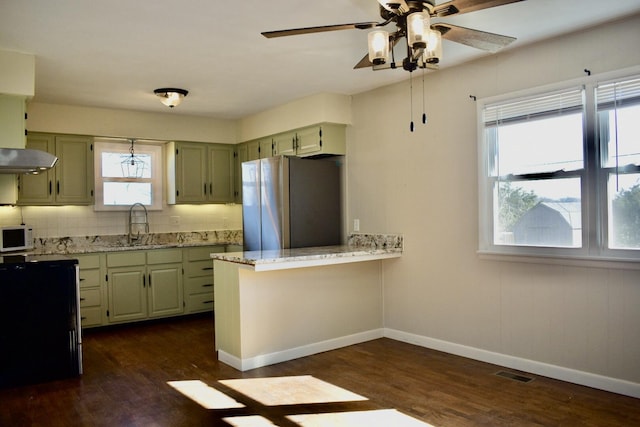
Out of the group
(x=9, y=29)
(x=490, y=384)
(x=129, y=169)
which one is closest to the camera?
(x=9, y=29)

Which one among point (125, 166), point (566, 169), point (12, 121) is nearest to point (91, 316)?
point (125, 166)

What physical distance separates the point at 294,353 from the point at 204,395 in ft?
3.33

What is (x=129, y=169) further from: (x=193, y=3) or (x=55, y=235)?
(x=193, y=3)

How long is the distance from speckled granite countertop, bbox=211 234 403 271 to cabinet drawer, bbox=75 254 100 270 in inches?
71.6

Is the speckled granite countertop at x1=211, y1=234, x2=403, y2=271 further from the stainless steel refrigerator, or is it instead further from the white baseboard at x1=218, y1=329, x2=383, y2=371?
the white baseboard at x1=218, y1=329, x2=383, y2=371

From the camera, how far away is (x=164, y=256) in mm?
5645

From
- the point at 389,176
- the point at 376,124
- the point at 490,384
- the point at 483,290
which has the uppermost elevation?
the point at 376,124

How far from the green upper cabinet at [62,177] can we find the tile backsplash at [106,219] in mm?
252

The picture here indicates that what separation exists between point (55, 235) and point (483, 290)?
453 centimetres

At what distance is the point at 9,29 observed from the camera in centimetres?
317

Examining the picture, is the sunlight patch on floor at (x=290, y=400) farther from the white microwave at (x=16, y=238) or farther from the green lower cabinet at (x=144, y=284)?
the white microwave at (x=16, y=238)

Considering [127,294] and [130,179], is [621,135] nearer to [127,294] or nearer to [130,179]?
[127,294]

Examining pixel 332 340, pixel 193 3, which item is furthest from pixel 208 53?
pixel 332 340

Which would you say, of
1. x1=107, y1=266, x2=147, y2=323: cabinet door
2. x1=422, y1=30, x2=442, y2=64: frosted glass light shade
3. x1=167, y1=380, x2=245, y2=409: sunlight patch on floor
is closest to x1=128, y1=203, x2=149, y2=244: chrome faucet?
x1=107, y1=266, x2=147, y2=323: cabinet door
